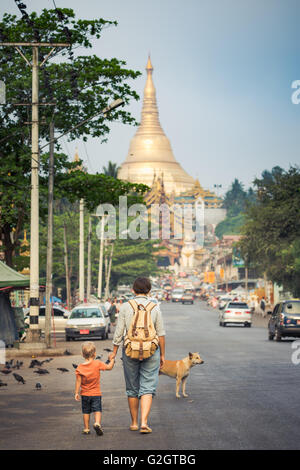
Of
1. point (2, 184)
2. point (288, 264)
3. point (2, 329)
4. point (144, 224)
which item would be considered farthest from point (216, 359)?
point (144, 224)

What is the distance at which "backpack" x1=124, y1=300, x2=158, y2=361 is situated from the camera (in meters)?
9.68

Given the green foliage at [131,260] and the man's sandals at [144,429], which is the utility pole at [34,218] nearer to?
the man's sandals at [144,429]

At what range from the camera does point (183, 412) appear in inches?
472

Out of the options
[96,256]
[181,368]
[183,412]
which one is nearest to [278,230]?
[96,256]

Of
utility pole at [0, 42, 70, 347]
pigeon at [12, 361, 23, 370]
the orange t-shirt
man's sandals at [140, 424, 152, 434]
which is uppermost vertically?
utility pole at [0, 42, 70, 347]

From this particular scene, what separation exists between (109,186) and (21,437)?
21865mm

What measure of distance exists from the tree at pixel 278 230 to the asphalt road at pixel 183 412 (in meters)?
35.2

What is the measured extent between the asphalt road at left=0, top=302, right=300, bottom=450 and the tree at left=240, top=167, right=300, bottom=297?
1385 inches

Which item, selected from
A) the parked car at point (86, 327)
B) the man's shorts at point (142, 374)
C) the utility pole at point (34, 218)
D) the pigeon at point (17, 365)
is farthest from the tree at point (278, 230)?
the man's shorts at point (142, 374)

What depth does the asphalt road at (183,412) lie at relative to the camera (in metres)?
9.27

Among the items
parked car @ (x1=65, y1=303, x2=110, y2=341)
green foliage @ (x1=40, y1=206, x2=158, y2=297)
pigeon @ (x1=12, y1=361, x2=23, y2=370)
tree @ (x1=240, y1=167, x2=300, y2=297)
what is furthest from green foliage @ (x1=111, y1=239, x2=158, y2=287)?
pigeon @ (x1=12, y1=361, x2=23, y2=370)

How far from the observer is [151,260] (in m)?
92.5

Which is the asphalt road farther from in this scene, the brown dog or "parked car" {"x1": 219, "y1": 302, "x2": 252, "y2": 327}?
"parked car" {"x1": 219, "y1": 302, "x2": 252, "y2": 327}
